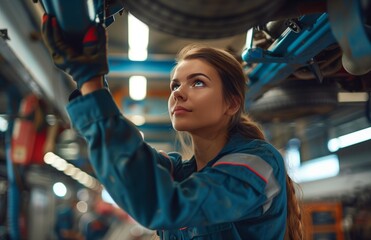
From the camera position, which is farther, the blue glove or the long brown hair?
the long brown hair

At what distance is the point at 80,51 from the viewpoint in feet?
3.23

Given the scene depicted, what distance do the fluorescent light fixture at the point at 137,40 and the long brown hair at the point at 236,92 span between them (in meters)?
3.23

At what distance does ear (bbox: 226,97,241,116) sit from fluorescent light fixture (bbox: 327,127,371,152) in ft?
19.8

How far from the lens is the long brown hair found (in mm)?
1385

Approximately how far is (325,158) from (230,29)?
8.54 m

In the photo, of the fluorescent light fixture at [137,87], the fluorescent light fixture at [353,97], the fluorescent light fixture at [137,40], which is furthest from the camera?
the fluorescent light fixture at [137,87]

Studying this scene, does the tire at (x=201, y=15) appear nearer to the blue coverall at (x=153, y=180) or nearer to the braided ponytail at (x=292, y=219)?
the blue coverall at (x=153, y=180)

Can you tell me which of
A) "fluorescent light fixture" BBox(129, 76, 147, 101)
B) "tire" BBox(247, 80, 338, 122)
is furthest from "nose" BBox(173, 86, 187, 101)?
"fluorescent light fixture" BBox(129, 76, 147, 101)

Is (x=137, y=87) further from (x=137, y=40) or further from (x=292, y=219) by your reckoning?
(x=292, y=219)

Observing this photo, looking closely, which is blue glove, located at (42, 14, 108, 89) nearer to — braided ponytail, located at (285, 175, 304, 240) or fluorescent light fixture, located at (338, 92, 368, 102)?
braided ponytail, located at (285, 175, 304, 240)

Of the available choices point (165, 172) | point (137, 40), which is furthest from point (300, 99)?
point (137, 40)

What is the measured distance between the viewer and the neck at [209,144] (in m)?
1.42

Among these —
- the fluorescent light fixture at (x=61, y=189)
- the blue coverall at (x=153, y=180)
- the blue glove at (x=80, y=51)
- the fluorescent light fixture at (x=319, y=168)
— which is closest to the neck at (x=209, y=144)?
the blue coverall at (x=153, y=180)

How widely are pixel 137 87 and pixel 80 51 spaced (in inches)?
218
